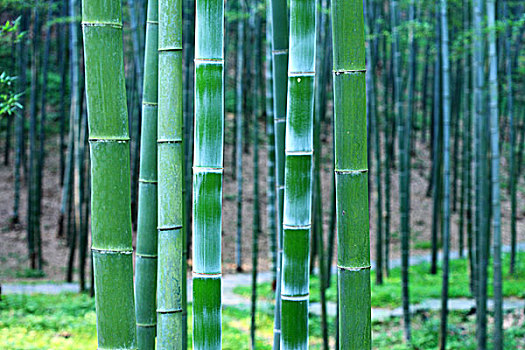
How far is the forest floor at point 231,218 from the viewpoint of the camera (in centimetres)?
967

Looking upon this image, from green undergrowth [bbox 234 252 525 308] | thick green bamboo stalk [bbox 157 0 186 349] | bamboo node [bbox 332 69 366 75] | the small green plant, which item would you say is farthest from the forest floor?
bamboo node [bbox 332 69 366 75]

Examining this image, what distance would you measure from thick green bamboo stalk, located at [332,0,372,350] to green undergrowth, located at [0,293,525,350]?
346cm

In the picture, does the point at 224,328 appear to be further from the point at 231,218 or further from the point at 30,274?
the point at 231,218

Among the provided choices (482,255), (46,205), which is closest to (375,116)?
(482,255)

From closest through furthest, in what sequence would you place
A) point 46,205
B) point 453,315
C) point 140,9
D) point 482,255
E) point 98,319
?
point 98,319
point 482,255
point 453,315
point 140,9
point 46,205

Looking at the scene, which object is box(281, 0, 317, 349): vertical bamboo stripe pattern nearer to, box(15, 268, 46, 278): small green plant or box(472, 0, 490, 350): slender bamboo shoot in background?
box(472, 0, 490, 350): slender bamboo shoot in background

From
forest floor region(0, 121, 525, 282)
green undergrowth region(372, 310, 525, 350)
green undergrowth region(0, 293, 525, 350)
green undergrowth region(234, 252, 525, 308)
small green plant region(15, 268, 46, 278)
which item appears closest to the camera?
green undergrowth region(0, 293, 525, 350)

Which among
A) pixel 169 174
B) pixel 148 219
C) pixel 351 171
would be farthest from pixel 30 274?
pixel 351 171

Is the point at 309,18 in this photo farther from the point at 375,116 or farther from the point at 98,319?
the point at 375,116

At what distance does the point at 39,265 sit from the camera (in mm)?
8953

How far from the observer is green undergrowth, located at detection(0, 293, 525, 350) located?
4625mm

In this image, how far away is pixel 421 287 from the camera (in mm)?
7777

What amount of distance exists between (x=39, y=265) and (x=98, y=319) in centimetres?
833

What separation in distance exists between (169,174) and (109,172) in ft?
0.62
